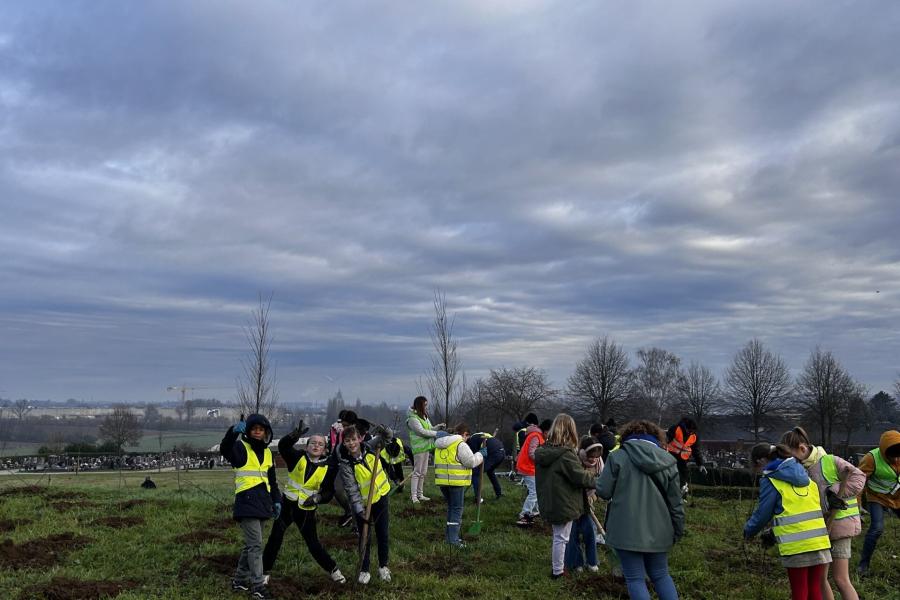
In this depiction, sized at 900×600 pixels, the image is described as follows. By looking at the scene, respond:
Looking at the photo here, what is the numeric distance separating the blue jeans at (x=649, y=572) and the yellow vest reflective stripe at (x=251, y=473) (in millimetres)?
3671

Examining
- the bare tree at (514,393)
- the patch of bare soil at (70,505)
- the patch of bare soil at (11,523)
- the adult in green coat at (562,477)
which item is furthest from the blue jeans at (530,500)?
the bare tree at (514,393)

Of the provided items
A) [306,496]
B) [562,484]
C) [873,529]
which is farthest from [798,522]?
[306,496]

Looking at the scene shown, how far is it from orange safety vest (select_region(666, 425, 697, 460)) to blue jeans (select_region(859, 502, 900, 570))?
165 inches

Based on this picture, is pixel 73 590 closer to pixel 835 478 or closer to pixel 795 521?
pixel 795 521

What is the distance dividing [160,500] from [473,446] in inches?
236

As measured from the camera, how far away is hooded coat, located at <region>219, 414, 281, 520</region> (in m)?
6.39

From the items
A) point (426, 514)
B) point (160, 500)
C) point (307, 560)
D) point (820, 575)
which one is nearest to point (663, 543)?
point (820, 575)

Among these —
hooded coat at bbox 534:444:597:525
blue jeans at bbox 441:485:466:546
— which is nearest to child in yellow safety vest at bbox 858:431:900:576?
hooded coat at bbox 534:444:597:525

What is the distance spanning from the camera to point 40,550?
7.93m

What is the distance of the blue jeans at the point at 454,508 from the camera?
864 centimetres

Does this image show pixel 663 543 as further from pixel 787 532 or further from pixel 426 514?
pixel 426 514

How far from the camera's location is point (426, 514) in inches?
431

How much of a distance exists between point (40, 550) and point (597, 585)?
6.98m

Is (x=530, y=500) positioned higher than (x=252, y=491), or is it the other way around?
(x=252, y=491)
